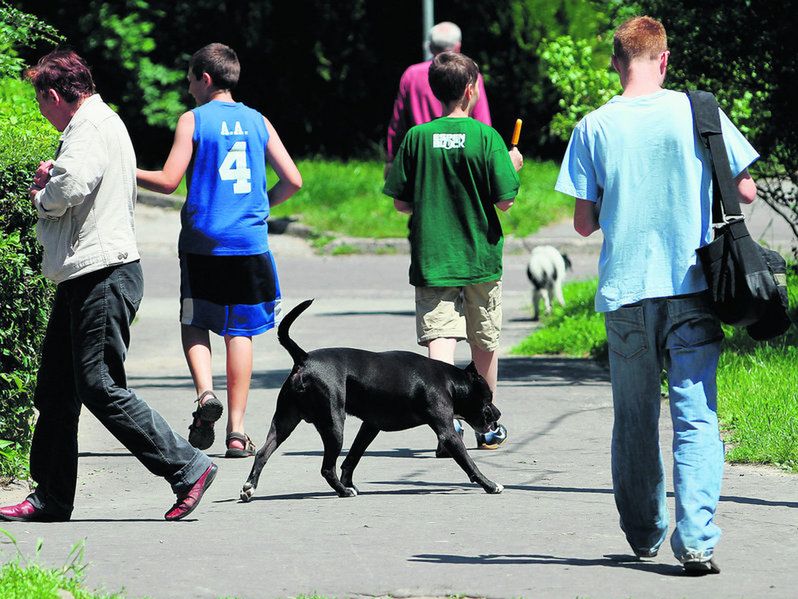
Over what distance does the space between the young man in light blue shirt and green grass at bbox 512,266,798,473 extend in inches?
75.2

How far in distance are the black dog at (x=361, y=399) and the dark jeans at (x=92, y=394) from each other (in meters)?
0.49

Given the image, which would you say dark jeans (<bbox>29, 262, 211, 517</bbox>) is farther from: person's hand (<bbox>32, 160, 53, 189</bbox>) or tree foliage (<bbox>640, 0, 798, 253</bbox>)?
tree foliage (<bbox>640, 0, 798, 253</bbox>)

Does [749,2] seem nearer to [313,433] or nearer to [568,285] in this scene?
[313,433]

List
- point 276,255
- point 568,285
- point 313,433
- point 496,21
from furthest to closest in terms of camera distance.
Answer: point 496,21 < point 276,255 < point 568,285 < point 313,433

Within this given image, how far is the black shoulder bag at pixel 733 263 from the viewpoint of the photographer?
4.41 m

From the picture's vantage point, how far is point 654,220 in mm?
4547

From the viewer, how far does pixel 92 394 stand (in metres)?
5.30

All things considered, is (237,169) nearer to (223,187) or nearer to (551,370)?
(223,187)

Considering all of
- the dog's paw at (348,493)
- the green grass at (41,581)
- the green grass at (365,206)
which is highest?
the green grass at (41,581)

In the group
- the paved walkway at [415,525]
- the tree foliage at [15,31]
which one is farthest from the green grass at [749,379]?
the tree foliage at [15,31]

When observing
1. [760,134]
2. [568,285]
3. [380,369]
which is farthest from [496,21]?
[380,369]

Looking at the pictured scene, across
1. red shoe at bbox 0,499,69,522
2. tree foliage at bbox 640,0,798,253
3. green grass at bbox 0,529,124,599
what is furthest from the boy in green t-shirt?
tree foliage at bbox 640,0,798,253

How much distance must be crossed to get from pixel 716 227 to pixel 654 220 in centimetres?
20

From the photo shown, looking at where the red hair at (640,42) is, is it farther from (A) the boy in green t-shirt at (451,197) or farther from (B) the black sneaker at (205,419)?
(B) the black sneaker at (205,419)
